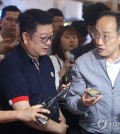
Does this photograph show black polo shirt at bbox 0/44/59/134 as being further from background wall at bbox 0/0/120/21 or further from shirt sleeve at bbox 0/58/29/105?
background wall at bbox 0/0/120/21

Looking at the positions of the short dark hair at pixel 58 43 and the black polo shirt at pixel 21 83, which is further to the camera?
the short dark hair at pixel 58 43

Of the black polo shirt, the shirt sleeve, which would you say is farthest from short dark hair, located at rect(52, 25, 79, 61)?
the shirt sleeve

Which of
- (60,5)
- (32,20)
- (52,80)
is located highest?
(32,20)

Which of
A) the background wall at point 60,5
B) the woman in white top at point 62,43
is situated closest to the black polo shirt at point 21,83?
the woman in white top at point 62,43

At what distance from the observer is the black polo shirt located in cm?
145

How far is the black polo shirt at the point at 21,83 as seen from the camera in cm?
145

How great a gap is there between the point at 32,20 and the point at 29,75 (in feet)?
1.03

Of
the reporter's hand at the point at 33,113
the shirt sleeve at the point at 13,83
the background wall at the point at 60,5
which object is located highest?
the background wall at the point at 60,5

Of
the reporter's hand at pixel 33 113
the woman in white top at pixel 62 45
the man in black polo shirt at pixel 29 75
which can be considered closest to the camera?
the reporter's hand at pixel 33 113

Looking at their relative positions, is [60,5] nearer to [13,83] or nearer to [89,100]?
[13,83]

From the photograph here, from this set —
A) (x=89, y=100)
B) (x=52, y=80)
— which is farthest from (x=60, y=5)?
(x=89, y=100)

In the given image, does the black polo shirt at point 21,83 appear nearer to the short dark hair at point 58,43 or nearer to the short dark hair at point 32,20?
the short dark hair at point 32,20

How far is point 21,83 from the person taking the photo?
146cm

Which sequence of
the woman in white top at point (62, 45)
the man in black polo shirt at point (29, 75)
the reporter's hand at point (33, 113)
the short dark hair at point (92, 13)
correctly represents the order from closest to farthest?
the reporter's hand at point (33, 113) → the man in black polo shirt at point (29, 75) → the short dark hair at point (92, 13) → the woman in white top at point (62, 45)
